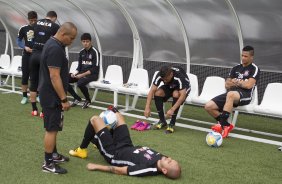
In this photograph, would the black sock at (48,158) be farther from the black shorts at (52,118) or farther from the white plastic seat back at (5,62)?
the white plastic seat back at (5,62)

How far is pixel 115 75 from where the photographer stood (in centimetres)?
925

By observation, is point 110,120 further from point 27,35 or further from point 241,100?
point 27,35

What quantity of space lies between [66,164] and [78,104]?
4.48 metres

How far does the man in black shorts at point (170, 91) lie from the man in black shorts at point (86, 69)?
2.46 meters

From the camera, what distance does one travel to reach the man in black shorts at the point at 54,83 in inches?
160

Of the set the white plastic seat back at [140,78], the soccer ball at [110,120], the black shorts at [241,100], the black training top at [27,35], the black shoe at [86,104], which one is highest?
the black training top at [27,35]

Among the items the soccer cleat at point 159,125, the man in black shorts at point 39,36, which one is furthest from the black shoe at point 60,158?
the man in black shorts at point 39,36

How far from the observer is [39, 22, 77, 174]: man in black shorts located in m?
4.06

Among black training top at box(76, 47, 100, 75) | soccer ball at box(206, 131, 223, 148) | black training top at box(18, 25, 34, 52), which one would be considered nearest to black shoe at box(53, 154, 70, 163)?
soccer ball at box(206, 131, 223, 148)

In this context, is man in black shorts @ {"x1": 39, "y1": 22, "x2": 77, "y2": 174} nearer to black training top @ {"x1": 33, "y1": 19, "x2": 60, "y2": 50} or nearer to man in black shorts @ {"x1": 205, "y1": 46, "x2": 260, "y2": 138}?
black training top @ {"x1": 33, "y1": 19, "x2": 60, "y2": 50}

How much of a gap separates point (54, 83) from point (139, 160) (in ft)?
4.28

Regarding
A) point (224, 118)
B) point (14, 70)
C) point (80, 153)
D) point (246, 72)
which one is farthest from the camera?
point (14, 70)

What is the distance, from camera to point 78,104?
9.08m

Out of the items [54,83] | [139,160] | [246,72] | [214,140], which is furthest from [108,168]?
[246,72]
